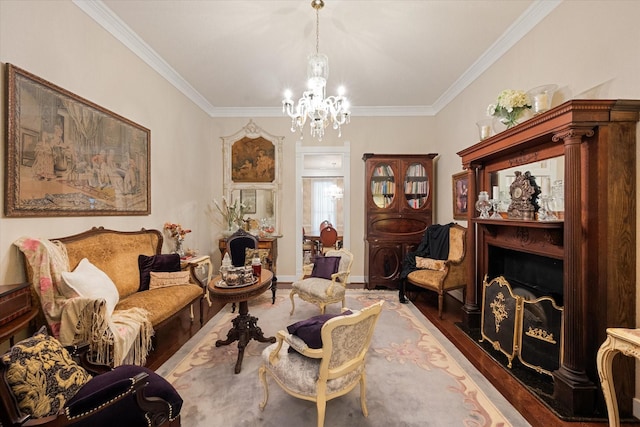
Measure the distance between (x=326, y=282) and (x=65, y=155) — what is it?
119 inches

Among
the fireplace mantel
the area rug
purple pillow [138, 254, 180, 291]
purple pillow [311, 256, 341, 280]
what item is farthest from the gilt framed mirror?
the fireplace mantel

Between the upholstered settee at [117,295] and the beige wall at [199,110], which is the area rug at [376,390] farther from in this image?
the beige wall at [199,110]

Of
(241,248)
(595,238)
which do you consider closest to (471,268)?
(595,238)

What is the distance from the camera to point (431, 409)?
1.90m

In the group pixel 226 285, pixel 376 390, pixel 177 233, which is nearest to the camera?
pixel 376 390

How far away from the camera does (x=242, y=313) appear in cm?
271

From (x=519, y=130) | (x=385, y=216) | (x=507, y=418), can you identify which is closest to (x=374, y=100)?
(x=385, y=216)

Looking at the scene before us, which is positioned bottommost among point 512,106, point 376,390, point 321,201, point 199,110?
point 376,390

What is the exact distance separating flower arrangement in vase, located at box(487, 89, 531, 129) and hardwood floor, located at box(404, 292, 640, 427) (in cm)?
229

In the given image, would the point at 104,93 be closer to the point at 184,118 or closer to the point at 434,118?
the point at 184,118

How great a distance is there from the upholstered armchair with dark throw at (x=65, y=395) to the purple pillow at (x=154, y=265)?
1.62m

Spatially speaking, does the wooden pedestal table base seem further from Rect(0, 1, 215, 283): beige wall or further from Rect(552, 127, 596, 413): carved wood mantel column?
Rect(552, 127, 596, 413): carved wood mantel column

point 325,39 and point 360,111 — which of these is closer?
point 325,39

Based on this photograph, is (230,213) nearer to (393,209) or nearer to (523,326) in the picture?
(393,209)
